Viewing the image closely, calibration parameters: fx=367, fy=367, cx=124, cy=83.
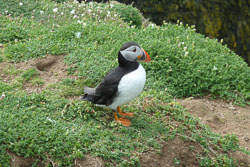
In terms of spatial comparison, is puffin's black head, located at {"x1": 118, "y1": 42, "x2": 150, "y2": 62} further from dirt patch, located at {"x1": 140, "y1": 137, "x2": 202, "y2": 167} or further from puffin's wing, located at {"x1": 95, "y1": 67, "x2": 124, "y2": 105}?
dirt patch, located at {"x1": 140, "y1": 137, "x2": 202, "y2": 167}

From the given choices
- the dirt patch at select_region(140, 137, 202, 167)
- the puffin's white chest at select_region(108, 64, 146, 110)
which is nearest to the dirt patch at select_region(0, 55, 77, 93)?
the puffin's white chest at select_region(108, 64, 146, 110)

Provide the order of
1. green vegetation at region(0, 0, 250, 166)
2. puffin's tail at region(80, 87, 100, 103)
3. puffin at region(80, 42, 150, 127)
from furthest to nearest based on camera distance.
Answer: puffin's tail at region(80, 87, 100, 103) < puffin at region(80, 42, 150, 127) < green vegetation at region(0, 0, 250, 166)

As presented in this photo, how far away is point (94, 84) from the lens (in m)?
5.84

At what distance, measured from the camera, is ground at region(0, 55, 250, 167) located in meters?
4.24

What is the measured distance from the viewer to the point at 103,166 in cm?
402

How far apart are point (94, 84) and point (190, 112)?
61.8 inches

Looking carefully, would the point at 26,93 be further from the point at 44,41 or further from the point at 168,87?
the point at 168,87

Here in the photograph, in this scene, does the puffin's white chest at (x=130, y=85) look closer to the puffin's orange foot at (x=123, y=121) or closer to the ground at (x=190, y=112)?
the puffin's orange foot at (x=123, y=121)

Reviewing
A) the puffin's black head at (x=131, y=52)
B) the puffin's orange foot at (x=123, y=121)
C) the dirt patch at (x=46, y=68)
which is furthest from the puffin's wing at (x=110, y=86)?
the dirt patch at (x=46, y=68)

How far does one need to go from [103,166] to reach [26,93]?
187 cm

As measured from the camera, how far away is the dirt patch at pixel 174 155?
4.27 metres

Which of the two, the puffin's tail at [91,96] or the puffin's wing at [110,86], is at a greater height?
the puffin's wing at [110,86]

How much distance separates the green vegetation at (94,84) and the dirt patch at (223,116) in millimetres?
230

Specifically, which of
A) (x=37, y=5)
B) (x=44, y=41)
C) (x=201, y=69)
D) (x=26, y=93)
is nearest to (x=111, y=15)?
(x=37, y=5)
